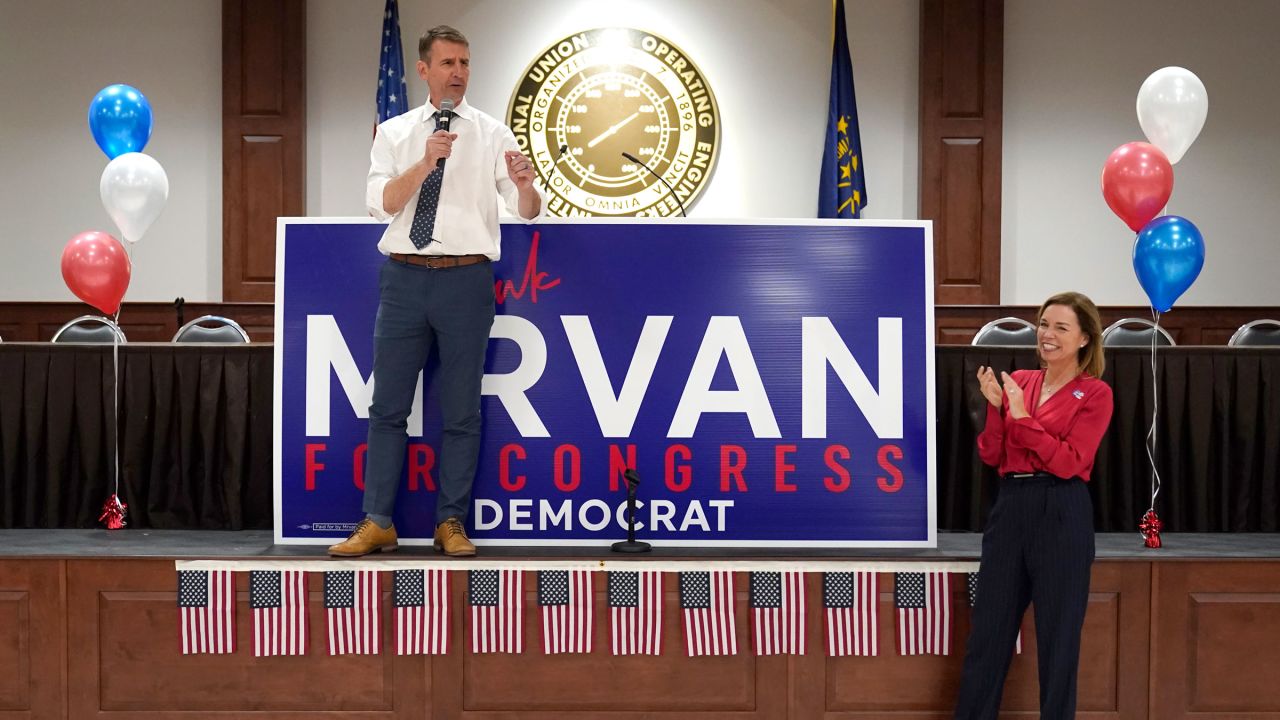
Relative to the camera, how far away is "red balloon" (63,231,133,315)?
4.18 m

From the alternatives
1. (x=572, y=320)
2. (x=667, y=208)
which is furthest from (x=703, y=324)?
(x=667, y=208)

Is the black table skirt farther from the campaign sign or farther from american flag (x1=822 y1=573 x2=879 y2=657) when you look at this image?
american flag (x1=822 y1=573 x2=879 y2=657)

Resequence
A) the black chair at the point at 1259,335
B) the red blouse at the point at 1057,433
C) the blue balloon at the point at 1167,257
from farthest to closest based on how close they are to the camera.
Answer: the black chair at the point at 1259,335
the blue balloon at the point at 1167,257
the red blouse at the point at 1057,433

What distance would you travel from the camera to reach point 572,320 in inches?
143

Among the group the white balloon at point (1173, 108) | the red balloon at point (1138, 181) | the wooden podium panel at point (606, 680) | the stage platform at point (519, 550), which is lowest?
the wooden podium panel at point (606, 680)

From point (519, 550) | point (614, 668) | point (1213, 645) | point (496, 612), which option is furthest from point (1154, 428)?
point (496, 612)

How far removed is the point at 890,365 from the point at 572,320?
1.11 metres

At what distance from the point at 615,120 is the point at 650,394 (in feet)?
16.5

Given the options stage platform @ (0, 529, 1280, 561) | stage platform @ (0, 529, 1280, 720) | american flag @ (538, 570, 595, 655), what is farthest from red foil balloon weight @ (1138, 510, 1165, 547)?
american flag @ (538, 570, 595, 655)

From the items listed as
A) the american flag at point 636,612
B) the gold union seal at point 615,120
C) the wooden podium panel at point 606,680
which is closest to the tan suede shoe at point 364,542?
the wooden podium panel at point 606,680

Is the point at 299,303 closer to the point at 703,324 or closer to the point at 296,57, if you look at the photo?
the point at 703,324

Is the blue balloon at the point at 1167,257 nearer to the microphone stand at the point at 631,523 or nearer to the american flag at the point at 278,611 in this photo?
the microphone stand at the point at 631,523

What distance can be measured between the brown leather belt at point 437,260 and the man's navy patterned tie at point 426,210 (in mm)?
61

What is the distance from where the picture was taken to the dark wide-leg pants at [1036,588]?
9.68 feet
